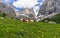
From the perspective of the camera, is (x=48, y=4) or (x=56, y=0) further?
(x=56, y=0)

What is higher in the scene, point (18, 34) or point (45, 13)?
point (18, 34)

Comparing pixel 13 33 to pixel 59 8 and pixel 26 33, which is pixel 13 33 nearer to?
pixel 26 33

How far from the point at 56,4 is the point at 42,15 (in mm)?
14166

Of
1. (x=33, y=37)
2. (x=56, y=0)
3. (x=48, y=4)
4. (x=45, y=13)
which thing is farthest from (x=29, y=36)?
(x=56, y=0)

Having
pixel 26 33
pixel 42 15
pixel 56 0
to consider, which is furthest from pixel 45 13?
pixel 26 33

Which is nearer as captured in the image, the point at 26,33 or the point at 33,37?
the point at 33,37

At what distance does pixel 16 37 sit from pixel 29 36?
99 cm

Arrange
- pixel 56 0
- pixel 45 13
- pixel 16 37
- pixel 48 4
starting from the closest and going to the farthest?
pixel 16 37, pixel 45 13, pixel 48 4, pixel 56 0

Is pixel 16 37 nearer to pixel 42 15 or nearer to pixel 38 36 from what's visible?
pixel 38 36

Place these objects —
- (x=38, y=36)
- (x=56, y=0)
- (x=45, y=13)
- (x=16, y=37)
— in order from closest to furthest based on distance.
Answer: (x=16, y=37) → (x=38, y=36) → (x=45, y=13) → (x=56, y=0)

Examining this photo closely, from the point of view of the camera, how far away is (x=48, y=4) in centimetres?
10538

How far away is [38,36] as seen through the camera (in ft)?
54.0

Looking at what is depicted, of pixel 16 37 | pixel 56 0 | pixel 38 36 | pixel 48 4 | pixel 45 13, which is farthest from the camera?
pixel 56 0

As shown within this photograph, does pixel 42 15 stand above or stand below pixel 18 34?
below
